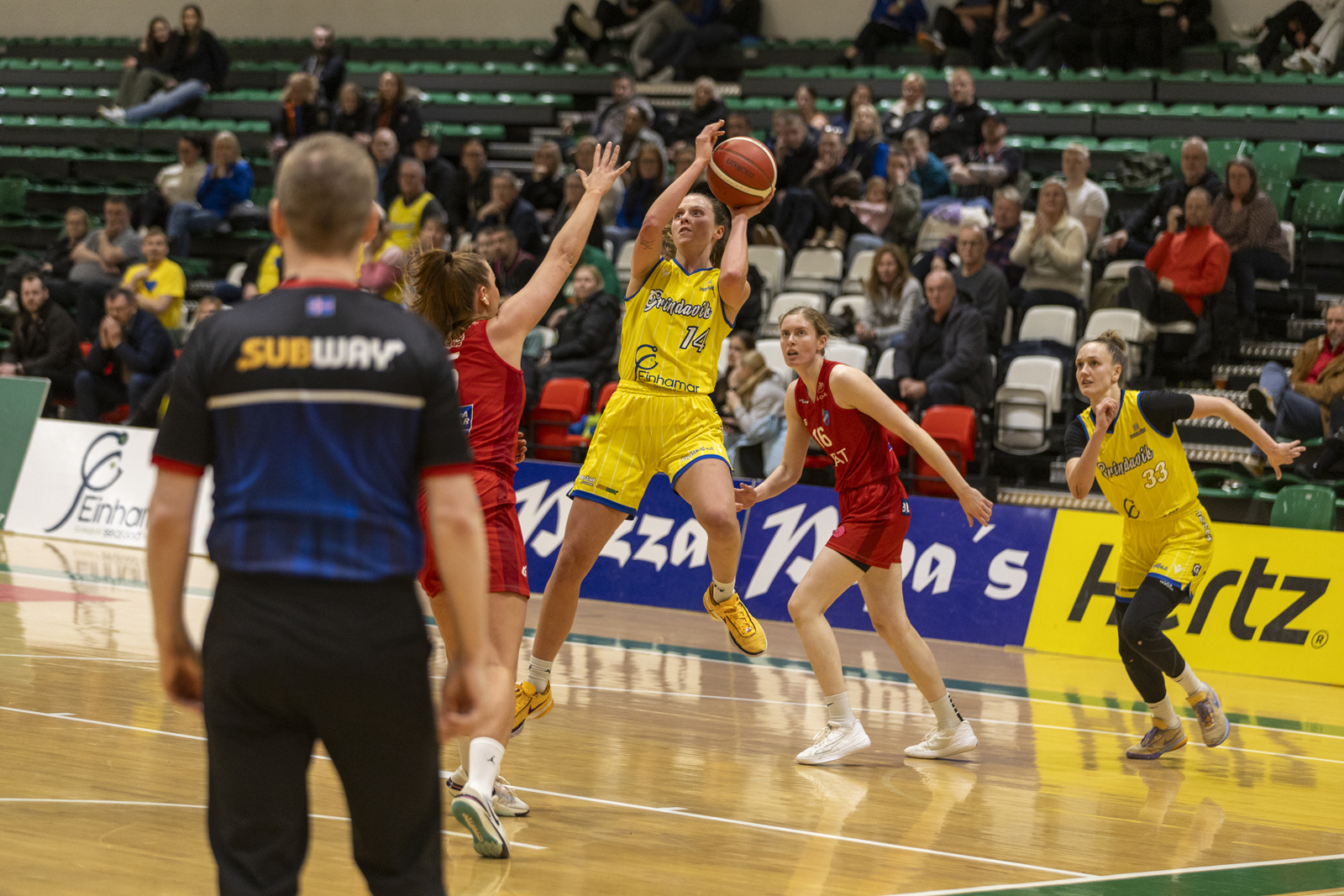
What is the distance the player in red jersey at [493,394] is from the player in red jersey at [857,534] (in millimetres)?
1839

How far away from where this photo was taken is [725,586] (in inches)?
238

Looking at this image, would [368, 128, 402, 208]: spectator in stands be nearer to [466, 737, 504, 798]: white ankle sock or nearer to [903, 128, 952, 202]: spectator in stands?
[903, 128, 952, 202]: spectator in stands

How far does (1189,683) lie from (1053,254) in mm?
5813

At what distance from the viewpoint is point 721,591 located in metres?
6.06

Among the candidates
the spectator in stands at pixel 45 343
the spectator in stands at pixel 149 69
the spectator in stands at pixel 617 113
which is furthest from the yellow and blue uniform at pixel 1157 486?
the spectator in stands at pixel 149 69

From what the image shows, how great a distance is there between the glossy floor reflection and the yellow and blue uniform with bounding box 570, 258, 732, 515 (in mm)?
1209

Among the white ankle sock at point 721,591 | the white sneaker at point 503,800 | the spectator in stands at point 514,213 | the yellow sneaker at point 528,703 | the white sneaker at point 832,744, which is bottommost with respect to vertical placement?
the white sneaker at point 832,744

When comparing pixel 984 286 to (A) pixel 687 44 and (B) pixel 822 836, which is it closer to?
(B) pixel 822 836

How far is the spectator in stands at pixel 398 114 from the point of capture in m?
15.8

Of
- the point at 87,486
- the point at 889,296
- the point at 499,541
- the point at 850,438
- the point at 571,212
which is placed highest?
the point at 571,212

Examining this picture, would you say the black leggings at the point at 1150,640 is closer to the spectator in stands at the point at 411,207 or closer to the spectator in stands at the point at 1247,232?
the spectator in stands at the point at 1247,232

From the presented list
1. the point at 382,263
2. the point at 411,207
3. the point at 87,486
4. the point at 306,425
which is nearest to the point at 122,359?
the point at 87,486

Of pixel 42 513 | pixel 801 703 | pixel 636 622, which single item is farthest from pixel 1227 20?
pixel 42 513

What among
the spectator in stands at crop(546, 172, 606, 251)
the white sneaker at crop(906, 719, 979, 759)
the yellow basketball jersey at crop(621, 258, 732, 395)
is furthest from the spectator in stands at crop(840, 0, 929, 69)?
the white sneaker at crop(906, 719, 979, 759)
